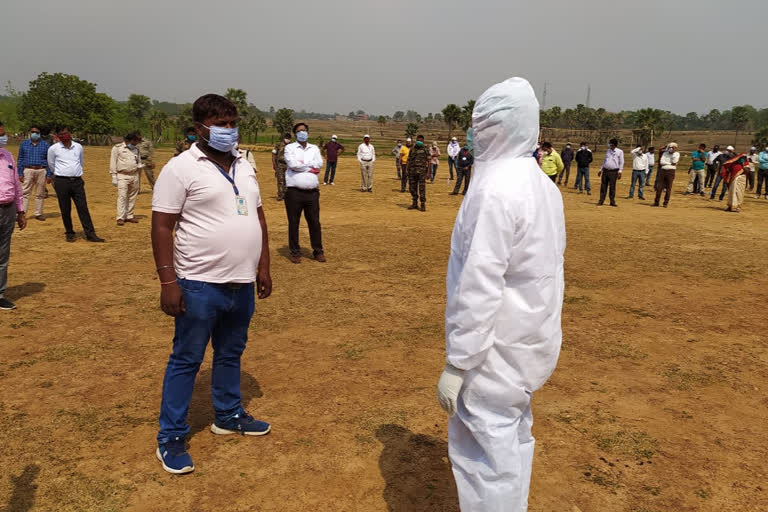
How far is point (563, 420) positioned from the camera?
12.7 feet

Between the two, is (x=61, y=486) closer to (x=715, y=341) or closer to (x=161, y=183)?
(x=161, y=183)

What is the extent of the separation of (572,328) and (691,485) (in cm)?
262

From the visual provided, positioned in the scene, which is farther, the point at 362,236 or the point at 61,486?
the point at 362,236

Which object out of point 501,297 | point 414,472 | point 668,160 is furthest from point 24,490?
point 668,160

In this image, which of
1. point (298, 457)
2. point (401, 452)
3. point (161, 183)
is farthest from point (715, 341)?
point (161, 183)

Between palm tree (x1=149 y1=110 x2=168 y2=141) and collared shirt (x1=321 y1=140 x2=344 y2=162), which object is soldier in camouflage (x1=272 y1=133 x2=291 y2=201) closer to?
collared shirt (x1=321 y1=140 x2=344 y2=162)

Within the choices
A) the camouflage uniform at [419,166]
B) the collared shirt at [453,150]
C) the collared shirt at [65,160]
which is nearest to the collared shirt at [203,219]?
the collared shirt at [65,160]

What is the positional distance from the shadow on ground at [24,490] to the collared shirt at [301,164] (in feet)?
17.4

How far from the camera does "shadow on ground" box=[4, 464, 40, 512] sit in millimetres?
2857

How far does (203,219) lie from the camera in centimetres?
308

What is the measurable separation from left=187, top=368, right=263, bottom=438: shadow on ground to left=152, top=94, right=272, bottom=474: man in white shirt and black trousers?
501 millimetres

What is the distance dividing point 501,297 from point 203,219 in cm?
182

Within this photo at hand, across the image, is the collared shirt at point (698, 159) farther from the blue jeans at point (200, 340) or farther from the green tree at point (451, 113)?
the green tree at point (451, 113)

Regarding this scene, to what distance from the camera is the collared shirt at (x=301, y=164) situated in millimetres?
7820
